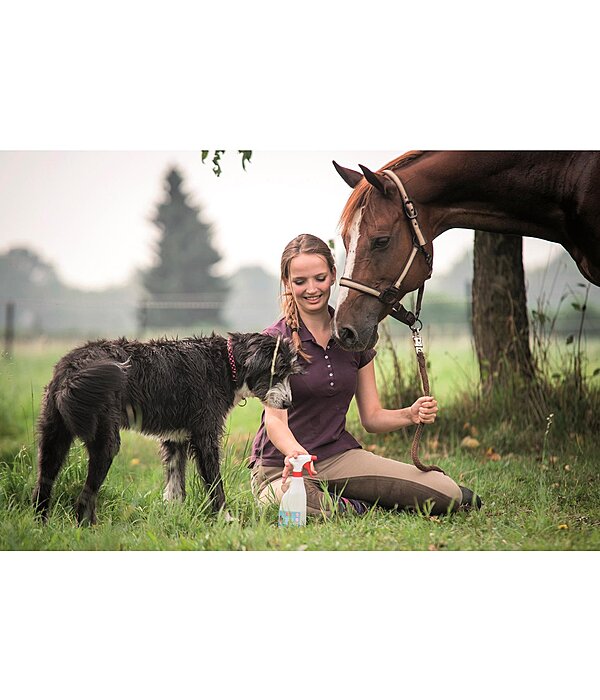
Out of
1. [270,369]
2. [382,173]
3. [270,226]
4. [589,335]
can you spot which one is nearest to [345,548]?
[270,369]

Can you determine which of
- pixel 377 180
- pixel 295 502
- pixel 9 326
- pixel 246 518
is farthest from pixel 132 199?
pixel 295 502

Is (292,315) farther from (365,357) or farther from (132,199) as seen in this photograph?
(132,199)

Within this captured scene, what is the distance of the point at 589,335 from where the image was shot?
17.5ft

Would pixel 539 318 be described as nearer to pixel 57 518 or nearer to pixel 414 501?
pixel 414 501

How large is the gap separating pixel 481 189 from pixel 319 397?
1250 millimetres

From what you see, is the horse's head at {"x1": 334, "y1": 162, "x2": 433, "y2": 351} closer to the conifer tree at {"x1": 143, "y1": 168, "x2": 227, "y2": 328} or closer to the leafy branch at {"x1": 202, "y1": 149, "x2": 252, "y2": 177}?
the leafy branch at {"x1": 202, "y1": 149, "x2": 252, "y2": 177}

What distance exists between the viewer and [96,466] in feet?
9.94

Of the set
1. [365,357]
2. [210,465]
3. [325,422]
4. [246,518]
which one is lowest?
[246,518]

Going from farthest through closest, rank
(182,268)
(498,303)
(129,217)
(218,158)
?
(182,268), (129,217), (498,303), (218,158)

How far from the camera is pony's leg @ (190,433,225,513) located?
324 centimetres

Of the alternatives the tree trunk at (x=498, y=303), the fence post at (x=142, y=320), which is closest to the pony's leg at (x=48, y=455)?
the tree trunk at (x=498, y=303)

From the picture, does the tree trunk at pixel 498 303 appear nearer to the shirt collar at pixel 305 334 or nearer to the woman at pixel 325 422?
the woman at pixel 325 422

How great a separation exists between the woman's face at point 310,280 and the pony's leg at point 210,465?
0.76m

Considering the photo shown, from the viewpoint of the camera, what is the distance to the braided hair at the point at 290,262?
11.0ft
